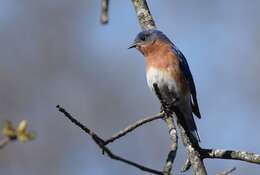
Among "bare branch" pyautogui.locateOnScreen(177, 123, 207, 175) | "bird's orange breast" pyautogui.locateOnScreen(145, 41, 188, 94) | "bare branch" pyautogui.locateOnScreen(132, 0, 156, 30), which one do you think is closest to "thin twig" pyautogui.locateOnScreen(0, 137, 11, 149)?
"bare branch" pyautogui.locateOnScreen(177, 123, 207, 175)

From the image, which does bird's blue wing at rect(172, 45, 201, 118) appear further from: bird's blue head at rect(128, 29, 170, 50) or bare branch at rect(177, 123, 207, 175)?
bare branch at rect(177, 123, 207, 175)

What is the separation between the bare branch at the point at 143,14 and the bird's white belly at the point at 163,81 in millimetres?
745

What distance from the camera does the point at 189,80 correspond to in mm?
5438

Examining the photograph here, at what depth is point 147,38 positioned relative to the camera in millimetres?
5250

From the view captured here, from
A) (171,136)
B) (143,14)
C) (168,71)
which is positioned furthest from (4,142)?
(168,71)

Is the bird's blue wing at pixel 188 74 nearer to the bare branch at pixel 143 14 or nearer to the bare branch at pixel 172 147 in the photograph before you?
the bare branch at pixel 143 14

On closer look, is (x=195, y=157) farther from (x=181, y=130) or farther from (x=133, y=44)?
(x=133, y=44)

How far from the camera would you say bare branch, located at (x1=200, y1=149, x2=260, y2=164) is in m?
3.31

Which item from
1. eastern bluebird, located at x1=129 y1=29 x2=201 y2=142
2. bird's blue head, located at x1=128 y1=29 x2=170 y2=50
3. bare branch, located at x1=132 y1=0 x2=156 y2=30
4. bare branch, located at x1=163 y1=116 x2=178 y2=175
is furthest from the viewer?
eastern bluebird, located at x1=129 y1=29 x2=201 y2=142

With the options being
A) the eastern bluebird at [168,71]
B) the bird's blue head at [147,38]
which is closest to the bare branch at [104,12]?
the bird's blue head at [147,38]

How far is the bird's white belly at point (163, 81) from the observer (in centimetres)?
518

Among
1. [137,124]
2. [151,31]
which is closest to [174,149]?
[137,124]

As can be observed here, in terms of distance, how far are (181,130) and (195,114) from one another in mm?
1214

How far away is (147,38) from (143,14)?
80cm
